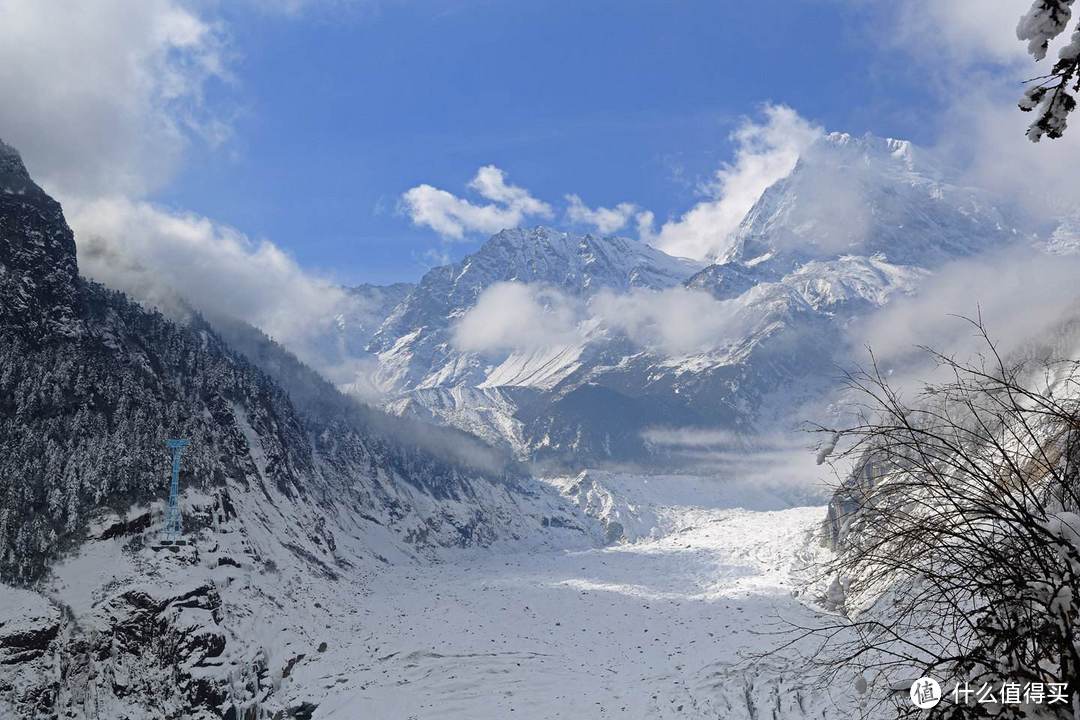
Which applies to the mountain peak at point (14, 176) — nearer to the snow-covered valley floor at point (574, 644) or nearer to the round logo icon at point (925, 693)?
the snow-covered valley floor at point (574, 644)

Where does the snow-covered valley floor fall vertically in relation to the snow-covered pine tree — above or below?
below

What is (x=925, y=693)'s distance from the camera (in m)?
4.10

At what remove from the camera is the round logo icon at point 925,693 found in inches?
154

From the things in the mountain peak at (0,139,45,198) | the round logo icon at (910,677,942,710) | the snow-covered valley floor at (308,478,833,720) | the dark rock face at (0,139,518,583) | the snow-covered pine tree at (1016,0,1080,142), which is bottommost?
→ the snow-covered valley floor at (308,478,833,720)

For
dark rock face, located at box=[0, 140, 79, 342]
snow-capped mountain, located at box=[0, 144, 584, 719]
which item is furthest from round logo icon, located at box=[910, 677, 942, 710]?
dark rock face, located at box=[0, 140, 79, 342]

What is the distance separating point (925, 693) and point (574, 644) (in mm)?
53339

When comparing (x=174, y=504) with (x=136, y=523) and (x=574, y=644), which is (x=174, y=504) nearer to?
(x=136, y=523)

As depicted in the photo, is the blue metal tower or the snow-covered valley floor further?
the blue metal tower

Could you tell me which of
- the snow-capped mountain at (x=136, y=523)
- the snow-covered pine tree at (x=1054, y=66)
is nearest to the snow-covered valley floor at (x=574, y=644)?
the snow-capped mountain at (x=136, y=523)

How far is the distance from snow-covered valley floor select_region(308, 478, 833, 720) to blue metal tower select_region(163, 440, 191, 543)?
48.8ft

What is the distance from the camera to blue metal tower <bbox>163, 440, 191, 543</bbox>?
4959 cm

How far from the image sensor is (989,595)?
370 cm

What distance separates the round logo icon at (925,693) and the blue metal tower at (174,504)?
177 feet

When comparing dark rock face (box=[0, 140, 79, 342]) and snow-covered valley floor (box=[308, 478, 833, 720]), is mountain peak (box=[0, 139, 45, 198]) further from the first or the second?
snow-covered valley floor (box=[308, 478, 833, 720])
